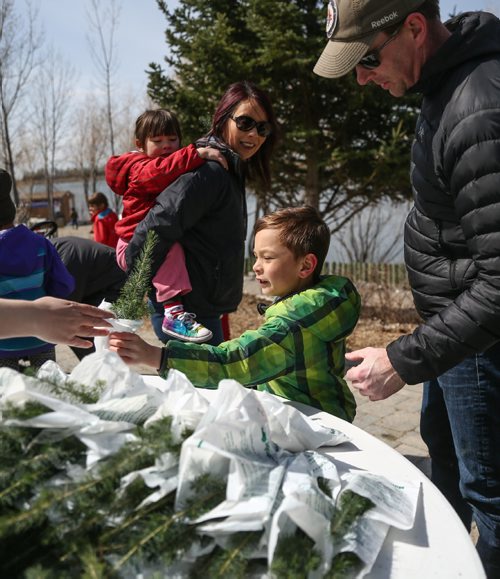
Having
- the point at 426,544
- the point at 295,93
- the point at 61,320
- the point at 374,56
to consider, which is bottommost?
the point at 426,544

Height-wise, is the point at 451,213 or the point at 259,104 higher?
the point at 259,104

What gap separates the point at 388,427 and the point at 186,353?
276 cm

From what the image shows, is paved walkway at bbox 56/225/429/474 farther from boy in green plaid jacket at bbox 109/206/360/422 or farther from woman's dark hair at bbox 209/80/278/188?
woman's dark hair at bbox 209/80/278/188

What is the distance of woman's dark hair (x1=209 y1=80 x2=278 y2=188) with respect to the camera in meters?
2.95

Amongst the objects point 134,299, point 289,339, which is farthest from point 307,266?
point 134,299

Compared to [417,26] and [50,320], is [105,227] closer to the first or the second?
[50,320]

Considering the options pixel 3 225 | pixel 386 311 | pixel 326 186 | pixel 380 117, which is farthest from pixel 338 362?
pixel 326 186

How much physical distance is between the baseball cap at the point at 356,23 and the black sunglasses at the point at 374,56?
37 mm

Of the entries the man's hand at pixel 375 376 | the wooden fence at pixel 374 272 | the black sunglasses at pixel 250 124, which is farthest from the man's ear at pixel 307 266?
the wooden fence at pixel 374 272

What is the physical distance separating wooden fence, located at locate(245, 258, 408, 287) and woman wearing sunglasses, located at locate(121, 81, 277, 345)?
599cm

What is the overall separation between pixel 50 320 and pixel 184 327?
1.29m

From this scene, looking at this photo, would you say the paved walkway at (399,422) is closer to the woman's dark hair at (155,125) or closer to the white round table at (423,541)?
the white round table at (423,541)

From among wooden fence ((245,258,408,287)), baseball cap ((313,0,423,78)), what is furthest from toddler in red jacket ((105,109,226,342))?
wooden fence ((245,258,408,287))

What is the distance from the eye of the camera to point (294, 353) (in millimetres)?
1862
